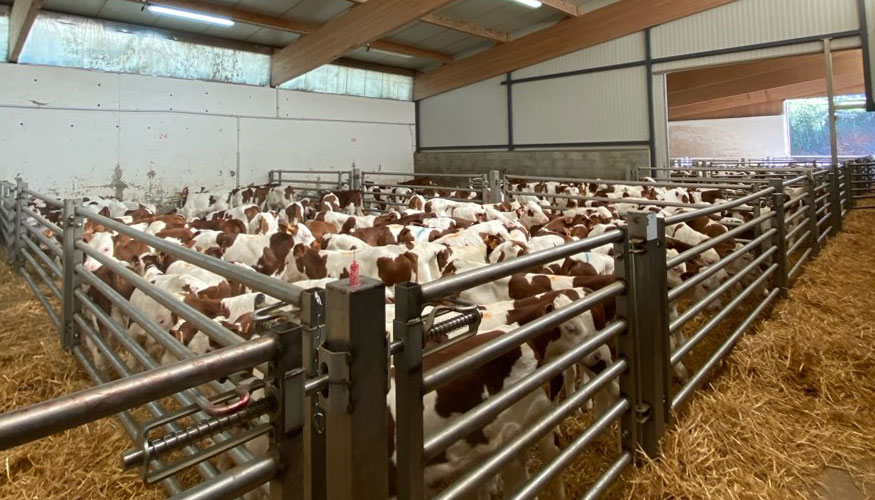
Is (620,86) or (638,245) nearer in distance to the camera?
(638,245)

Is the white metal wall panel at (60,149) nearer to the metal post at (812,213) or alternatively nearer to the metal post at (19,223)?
the metal post at (19,223)

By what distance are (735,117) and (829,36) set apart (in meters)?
18.5

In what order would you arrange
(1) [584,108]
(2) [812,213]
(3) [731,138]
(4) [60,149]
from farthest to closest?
(3) [731,138], (1) [584,108], (4) [60,149], (2) [812,213]

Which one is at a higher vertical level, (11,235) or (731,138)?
(731,138)

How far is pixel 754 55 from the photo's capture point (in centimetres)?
1195

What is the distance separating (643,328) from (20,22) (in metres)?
12.0

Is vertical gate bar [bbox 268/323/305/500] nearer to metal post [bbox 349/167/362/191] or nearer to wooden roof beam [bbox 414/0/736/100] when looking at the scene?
metal post [bbox 349/167/362/191]

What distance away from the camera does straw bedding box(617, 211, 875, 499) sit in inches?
98.3

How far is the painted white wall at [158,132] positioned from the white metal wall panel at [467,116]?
7.20ft

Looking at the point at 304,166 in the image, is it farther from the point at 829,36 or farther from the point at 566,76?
the point at 829,36

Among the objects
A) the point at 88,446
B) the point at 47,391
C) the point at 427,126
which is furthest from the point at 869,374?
the point at 427,126

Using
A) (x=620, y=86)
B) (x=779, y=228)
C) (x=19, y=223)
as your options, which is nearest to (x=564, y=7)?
(x=620, y=86)

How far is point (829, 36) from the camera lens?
36.4ft

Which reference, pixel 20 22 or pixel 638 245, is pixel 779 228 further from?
pixel 20 22
